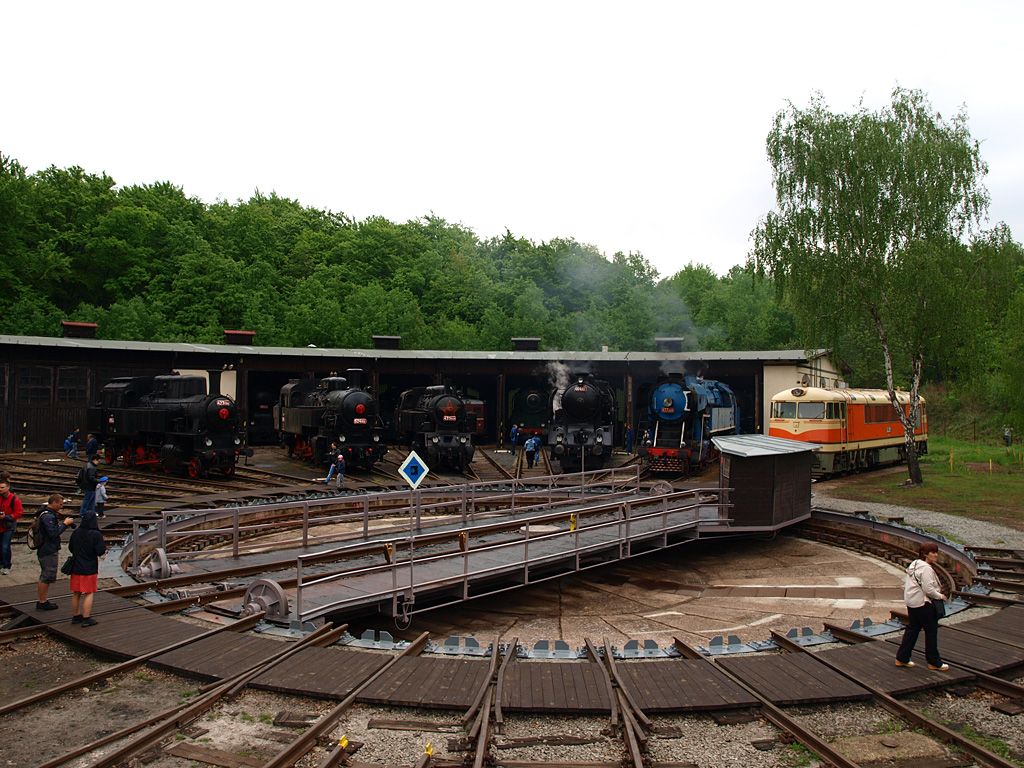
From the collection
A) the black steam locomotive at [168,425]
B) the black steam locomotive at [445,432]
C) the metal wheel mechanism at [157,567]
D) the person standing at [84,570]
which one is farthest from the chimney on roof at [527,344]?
the person standing at [84,570]

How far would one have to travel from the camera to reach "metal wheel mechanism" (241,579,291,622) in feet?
30.1

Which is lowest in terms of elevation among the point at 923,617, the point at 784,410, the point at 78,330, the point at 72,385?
the point at 923,617

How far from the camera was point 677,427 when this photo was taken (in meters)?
26.1

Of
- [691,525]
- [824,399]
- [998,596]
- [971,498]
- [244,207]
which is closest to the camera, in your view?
[998,596]

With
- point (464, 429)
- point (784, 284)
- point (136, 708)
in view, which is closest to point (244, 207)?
point (464, 429)

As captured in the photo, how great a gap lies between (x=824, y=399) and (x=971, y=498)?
6135 mm

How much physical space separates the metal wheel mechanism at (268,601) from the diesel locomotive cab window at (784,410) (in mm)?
22324

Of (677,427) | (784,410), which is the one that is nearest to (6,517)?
(677,427)

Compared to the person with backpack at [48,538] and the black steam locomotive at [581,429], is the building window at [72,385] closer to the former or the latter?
the black steam locomotive at [581,429]

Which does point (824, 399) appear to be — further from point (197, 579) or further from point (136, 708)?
point (136, 708)

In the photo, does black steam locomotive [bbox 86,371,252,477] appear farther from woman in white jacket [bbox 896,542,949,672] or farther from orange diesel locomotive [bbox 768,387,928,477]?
woman in white jacket [bbox 896,542,949,672]

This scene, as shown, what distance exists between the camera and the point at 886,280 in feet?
80.2

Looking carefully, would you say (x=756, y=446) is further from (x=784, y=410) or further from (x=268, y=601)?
(x=784, y=410)

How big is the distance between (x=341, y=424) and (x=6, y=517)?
596 inches
